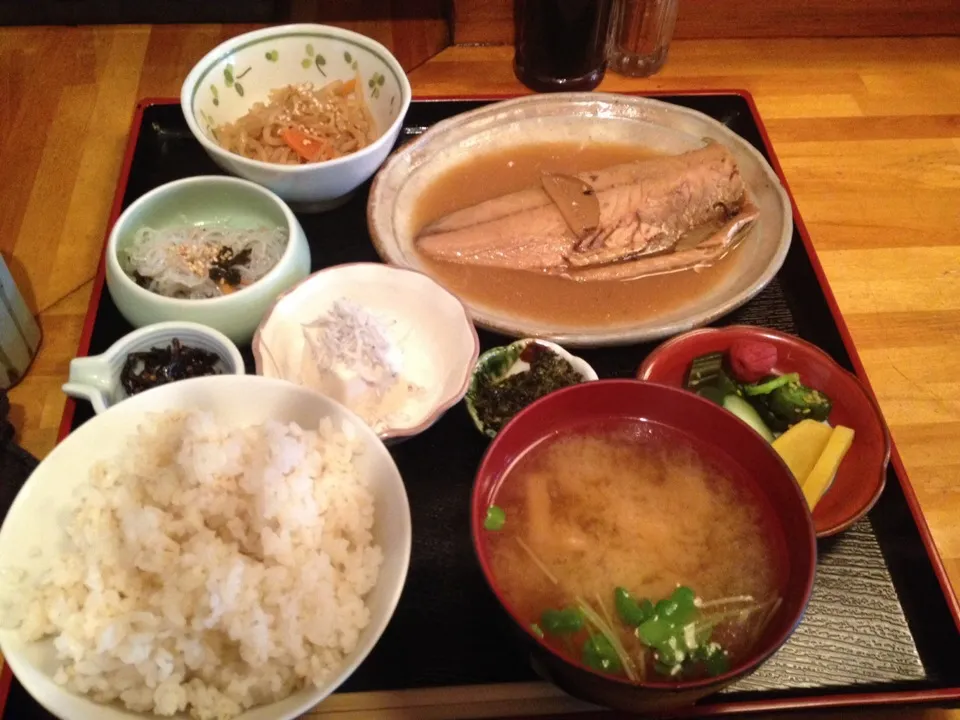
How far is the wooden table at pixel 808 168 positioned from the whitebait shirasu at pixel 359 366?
716 millimetres

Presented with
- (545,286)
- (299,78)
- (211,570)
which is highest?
(299,78)

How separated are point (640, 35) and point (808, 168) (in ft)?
2.25

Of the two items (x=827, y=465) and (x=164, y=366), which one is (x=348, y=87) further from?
(x=827, y=465)

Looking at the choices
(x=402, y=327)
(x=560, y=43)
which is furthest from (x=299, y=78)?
(x=402, y=327)

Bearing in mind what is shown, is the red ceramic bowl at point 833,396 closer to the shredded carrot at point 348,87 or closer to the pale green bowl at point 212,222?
the pale green bowl at point 212,222

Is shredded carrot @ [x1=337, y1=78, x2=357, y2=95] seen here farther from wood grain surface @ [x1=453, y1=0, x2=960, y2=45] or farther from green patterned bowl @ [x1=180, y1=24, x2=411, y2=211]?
wood grain surface @ [x1=453, y1=0, x2=960, y2=45]

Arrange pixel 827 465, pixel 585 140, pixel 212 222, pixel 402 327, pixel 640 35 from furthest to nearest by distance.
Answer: pixel 640 35 → pixel 585 140 → pixel 212 222 → pixel 402 327 → pixel 827 465

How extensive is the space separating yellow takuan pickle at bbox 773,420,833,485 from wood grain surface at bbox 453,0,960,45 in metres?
1.77

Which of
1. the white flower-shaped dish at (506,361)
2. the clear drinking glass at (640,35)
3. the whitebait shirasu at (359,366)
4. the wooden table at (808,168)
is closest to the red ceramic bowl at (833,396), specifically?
the white flower-shaped dish at (506,361)

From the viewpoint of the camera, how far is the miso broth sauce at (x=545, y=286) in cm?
180

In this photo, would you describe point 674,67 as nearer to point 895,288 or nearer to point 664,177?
point 664,177

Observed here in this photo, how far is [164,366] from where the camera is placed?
57.2 inches

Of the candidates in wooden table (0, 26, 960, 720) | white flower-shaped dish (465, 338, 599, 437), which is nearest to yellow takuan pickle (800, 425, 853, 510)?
wooden table (0, 26, 960, 720)

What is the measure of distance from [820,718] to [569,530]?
1.86 feet
